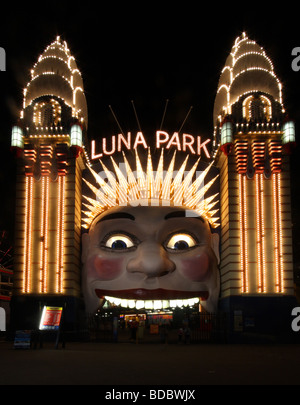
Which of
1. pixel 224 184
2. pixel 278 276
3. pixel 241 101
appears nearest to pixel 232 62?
pixel 241 101

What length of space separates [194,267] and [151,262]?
241 cm

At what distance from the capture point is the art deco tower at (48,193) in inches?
1125

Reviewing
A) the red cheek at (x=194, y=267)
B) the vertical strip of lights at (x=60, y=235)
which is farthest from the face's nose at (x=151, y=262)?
the vertical strip of lights at (x=60, y=235)

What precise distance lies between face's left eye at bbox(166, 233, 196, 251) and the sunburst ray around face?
1534mm

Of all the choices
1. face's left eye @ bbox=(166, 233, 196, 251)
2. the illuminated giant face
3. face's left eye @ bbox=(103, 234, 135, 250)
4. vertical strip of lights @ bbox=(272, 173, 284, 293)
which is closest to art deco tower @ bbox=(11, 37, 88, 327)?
the illuminated giant face

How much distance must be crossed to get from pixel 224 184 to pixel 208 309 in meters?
6.86

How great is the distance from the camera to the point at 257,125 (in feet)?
96.0

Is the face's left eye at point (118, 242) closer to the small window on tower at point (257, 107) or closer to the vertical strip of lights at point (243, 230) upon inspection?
the vertical strip of lights at point (243, 230)

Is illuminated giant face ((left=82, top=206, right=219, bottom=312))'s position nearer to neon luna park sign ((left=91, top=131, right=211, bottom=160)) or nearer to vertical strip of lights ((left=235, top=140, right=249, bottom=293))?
vertical strip of lights ((left=235, top=140, right=249, bottom=293))

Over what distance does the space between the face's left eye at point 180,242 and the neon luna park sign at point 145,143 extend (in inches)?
229

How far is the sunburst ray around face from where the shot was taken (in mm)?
28375

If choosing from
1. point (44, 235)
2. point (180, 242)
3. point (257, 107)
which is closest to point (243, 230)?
point (180, 242)

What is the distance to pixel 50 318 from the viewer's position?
2453cm

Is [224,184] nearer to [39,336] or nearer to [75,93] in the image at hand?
[75,93]
